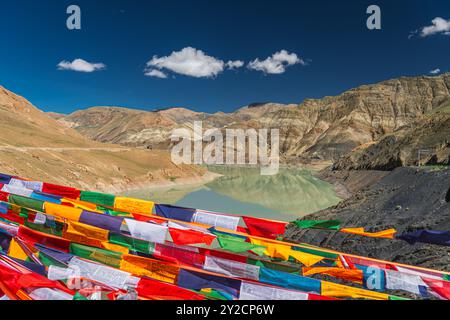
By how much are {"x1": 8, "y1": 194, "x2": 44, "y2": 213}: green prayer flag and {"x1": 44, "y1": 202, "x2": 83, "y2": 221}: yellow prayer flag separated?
1.23 feet

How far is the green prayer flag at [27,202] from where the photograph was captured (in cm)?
879

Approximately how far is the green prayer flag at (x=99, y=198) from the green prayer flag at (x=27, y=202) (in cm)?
157

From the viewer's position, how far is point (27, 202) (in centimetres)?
920

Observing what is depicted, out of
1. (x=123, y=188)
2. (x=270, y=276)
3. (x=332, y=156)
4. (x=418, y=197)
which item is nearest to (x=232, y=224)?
(x=270, y=276)

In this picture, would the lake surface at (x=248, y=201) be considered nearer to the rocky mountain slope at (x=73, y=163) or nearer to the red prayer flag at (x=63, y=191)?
the rocky mountain slope at (x=73, y=163)

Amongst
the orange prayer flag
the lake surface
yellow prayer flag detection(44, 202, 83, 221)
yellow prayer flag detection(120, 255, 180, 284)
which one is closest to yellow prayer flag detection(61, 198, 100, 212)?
yellow prayer flag detection(44, 202, 83, 221)

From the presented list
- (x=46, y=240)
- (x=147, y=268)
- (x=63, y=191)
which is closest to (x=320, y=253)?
(x=147, y=268)

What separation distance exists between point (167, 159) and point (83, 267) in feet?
221

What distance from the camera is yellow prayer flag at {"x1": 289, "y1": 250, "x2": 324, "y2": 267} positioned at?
22.0 ft

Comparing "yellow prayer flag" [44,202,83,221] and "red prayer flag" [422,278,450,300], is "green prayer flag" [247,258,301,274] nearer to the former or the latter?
"red prayer flag" [422,278,450,300]

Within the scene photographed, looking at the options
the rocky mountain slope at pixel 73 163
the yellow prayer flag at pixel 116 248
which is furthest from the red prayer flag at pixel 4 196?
the rocky mountain slope at pixel 73 163

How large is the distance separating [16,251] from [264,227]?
17.4 ft
